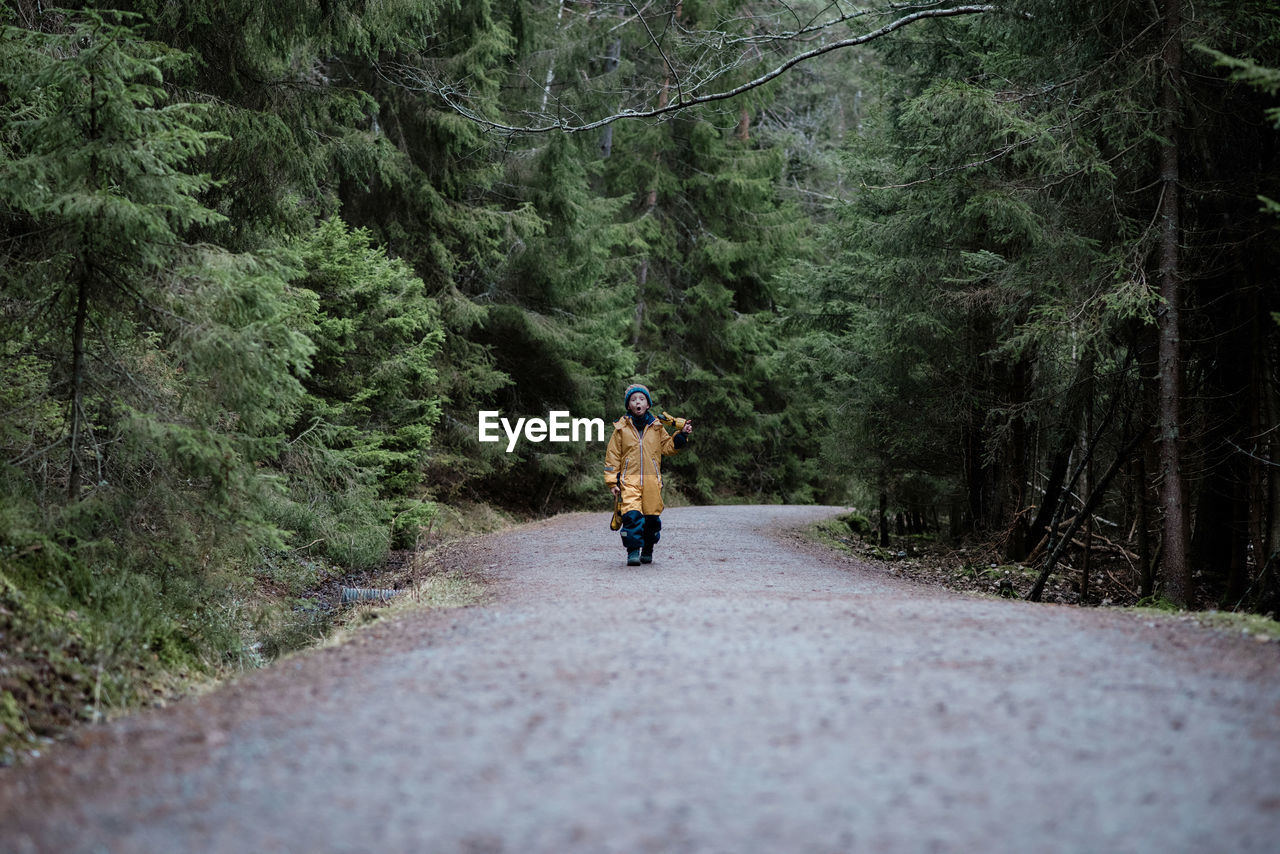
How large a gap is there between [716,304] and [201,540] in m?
22.9

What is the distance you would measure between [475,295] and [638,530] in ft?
34.4

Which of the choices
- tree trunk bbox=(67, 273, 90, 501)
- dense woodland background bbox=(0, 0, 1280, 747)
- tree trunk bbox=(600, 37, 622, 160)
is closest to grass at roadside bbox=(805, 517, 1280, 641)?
dense woodland background bbox=(0, 0, 1280, 747)

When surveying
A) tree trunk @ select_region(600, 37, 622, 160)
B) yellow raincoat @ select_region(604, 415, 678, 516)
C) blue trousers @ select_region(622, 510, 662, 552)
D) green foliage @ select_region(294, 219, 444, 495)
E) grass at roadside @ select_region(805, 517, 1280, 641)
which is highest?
Answer: tree trunk @ select_region(600, 37, 622, 160)

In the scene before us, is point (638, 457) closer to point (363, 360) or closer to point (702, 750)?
point (363, 360)

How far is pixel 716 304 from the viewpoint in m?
29.1

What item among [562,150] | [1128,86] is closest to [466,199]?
[562,150]

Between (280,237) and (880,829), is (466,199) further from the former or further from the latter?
(880,829)

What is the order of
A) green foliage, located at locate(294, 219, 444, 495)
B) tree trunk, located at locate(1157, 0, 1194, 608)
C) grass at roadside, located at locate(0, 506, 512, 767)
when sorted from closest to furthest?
grass at roadside, located at locate(0, 506, 512, 767) < tree trunk, located at locate(1157, 0, 1194, 608) < green foliage, located at locate(294, 219, 444, 495)

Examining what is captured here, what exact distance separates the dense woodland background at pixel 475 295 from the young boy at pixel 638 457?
123 inches

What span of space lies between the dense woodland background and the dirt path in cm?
164

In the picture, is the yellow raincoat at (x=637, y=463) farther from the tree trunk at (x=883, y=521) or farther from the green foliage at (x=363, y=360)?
the tree trunk at (x=883, y=521)

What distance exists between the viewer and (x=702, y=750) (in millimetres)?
3742

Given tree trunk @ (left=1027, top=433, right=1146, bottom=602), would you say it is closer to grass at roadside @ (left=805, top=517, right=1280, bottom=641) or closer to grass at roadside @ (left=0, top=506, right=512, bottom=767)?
grass at roadside @ (left=805, top=517, right=1280, bottom=641)

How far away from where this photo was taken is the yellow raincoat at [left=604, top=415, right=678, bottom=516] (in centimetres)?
1082
